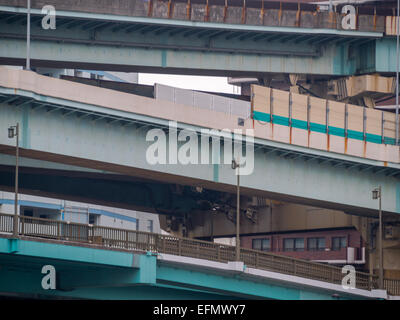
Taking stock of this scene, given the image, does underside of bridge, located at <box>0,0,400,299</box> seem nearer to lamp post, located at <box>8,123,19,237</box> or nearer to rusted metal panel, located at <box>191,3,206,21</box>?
rusted metal panel, located at <box>191,3,206,21</box>

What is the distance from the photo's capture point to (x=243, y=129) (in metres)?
54.4

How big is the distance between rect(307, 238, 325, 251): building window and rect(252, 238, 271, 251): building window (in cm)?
396

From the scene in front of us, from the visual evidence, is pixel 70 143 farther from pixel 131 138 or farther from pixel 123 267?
pixel 123 267

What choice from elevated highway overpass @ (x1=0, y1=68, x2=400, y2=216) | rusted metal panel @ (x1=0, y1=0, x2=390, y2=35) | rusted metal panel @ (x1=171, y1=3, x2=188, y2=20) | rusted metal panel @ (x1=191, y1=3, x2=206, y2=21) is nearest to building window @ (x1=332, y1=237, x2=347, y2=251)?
elevated highway overpass @ (x1=0, y1=68, x2=400, y2=216)

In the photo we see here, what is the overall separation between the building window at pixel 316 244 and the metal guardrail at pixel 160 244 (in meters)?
17.2

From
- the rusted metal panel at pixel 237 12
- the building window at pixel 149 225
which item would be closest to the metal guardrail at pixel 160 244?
the rusted metal panel at pixel 237 12

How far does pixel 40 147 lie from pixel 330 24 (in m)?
22.4

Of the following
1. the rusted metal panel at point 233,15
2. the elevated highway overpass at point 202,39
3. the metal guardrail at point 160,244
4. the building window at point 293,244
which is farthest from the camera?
the building window at point 293,244

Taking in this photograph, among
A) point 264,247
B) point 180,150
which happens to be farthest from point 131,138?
point 264,247

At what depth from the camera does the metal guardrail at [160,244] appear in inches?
1805

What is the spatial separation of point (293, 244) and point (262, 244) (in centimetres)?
336

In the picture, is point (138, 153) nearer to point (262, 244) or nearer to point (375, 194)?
point (375, 194)

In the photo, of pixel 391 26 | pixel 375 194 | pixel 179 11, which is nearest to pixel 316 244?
pixel 375 194

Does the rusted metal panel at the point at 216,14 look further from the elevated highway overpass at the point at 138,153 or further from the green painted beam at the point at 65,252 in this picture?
the green painted beam at the point at 65,252
